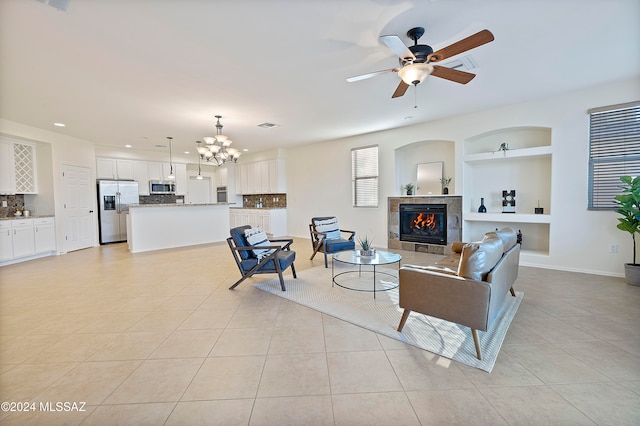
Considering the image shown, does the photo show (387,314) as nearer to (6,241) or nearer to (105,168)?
(6,241)

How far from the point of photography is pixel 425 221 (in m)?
5.80

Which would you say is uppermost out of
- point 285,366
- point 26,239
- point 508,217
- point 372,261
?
point 508,217

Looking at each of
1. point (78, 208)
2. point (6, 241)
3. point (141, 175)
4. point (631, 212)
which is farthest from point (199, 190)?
point (631, 212)

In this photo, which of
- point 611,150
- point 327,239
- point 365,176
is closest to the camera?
point 611,150

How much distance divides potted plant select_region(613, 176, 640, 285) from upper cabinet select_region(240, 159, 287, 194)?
7.22 m

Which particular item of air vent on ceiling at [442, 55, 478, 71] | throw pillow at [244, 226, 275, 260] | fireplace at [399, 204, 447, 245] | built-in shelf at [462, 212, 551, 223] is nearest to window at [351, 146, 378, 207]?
fireplace at [399, 204, 447, 245]

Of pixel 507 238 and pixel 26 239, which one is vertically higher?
pixel 507 238

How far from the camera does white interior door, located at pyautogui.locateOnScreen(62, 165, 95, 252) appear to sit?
627 centimetres

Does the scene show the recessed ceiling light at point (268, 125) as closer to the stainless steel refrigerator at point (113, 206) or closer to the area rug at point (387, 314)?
the area rug at point (387, 314)

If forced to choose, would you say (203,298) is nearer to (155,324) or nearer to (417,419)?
(155,324)

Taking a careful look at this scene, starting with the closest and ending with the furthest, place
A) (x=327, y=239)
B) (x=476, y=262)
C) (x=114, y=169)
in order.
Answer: (x=476, y=262) → (x=327, y=239) → (x=114, y=169)

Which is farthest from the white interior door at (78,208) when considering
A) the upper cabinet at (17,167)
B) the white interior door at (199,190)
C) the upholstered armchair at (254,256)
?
the upholstered armchair at (254,256)

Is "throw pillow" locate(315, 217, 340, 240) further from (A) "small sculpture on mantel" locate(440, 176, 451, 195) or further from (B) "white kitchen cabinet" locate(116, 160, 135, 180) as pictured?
(B) "white kitchen cabinet" locate(116, 160, 135, 180)

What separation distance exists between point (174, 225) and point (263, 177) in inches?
124
